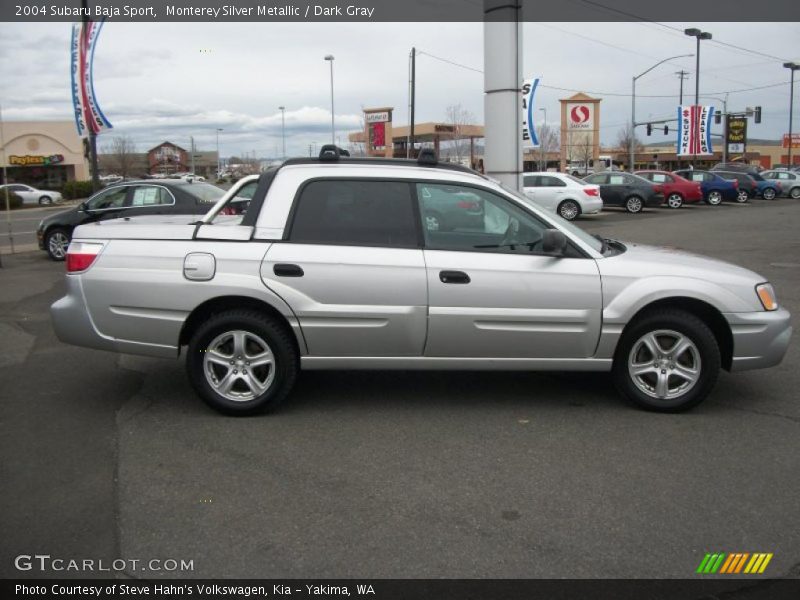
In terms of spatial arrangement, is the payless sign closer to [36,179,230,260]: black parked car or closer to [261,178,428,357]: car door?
[36,179,230,260]: black parked car

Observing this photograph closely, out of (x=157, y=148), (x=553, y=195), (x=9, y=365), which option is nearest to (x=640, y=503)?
(x=9, y=365)

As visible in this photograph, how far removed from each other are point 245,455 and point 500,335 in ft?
6.17

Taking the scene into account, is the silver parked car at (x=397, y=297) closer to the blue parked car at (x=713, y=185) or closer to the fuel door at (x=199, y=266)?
the fuel door at (x=199, y=266)

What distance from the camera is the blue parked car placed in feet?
109

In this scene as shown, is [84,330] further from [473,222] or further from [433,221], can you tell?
[473,222]

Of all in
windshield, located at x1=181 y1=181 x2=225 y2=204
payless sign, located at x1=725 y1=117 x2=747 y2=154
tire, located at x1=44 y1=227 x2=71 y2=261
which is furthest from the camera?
payless sign, located at x1=725 y1=117 x2=747 y2=154

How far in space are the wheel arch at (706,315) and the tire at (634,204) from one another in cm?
2454

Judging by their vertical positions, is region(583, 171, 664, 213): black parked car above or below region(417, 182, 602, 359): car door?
above

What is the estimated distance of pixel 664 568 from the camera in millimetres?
3248

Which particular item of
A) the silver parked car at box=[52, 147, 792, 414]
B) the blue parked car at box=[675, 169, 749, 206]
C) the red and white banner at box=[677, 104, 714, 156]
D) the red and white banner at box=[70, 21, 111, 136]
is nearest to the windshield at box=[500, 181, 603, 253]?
the silver parked car at box=[52, 147, 792, 414]

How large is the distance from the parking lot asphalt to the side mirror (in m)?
1.19

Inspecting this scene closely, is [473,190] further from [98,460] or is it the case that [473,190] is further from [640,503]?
[98,460]

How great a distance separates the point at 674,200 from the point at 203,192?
73.5ft

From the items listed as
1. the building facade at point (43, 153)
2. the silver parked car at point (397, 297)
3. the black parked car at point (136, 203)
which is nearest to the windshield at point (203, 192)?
the black parked car at point (136, 203)
